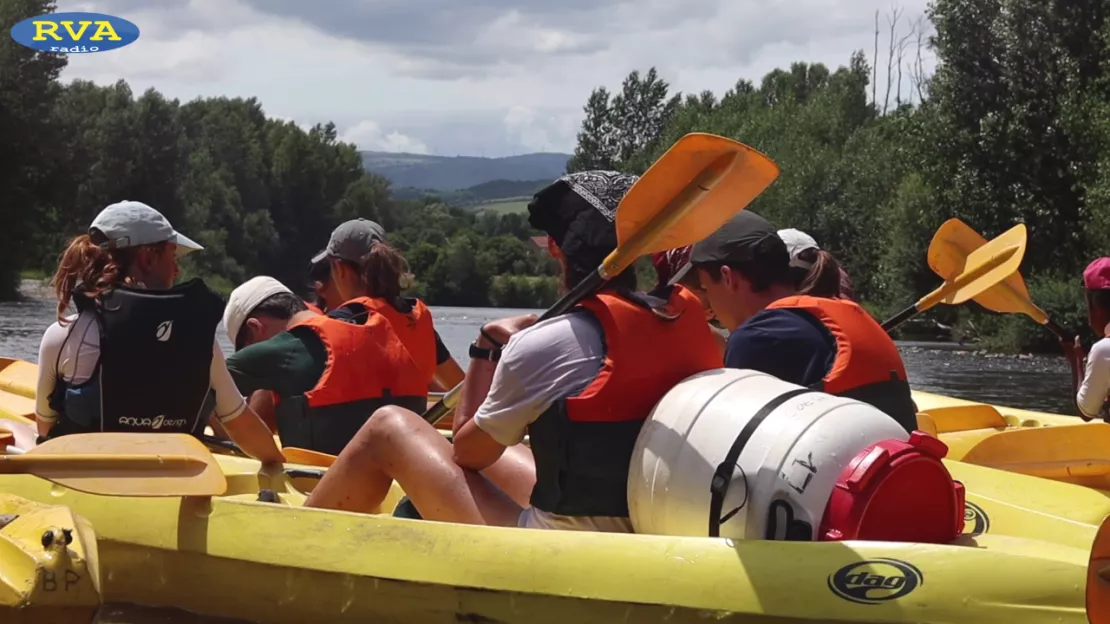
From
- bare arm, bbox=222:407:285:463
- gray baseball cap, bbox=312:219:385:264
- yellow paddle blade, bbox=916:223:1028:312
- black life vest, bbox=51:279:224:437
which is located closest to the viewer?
black life vest, bbox=51:279:224:437

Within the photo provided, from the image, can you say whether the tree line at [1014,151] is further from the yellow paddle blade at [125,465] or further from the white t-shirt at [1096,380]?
the yellow paddle blade at [125,465]

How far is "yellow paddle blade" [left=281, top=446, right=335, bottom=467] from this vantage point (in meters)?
3.88

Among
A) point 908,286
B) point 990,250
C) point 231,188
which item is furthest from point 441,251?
point 990,250

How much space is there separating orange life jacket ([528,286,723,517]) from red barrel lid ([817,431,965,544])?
43cm

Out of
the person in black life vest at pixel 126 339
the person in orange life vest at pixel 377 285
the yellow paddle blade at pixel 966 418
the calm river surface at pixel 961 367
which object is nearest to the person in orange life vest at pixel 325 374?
the person in orange life vest at pixel 377 285

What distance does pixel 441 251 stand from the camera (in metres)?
50.3

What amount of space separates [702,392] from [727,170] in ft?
1.76

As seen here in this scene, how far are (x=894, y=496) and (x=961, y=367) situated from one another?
592 inches

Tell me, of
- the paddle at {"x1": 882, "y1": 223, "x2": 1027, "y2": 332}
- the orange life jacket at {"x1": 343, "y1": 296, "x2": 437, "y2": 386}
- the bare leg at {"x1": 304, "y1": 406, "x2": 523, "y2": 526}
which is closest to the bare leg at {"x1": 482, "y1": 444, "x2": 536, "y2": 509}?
the bare leg at {"x1": 304, "y1": 406, "x2": 523, "y2": 526}

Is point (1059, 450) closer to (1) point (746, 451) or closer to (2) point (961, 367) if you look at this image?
(1) point (746, 451)

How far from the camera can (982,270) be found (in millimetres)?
4926

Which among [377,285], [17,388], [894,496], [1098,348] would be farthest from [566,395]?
[17,388]

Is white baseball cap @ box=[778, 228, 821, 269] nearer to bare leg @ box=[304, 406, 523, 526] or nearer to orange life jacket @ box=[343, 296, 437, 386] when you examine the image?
orange life jacket @ box=[343, 296, 437, 386]

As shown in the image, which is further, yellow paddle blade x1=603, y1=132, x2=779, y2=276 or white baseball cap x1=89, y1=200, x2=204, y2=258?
white baseball cap x1=89, y1=200, x2=204, y2=258
